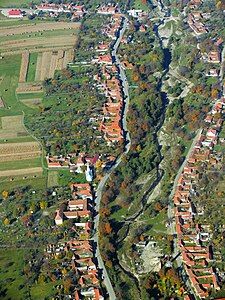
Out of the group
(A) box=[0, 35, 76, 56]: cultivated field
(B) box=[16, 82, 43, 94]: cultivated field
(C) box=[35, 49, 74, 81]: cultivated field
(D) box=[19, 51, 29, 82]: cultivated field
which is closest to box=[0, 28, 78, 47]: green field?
(A) box=[0, 35, 76, 56]: cultivated field

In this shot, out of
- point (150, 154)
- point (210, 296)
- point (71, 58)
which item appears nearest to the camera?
A: point (210, 296)

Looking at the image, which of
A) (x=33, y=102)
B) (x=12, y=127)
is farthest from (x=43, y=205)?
(x=33, y=102)

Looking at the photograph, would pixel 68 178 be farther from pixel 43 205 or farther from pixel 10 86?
pixel 10 86

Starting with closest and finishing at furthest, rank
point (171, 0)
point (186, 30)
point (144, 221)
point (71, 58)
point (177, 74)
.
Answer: point (144, 221), point (177, 74), point (71, 58), point (186, 30), point (171, 0)

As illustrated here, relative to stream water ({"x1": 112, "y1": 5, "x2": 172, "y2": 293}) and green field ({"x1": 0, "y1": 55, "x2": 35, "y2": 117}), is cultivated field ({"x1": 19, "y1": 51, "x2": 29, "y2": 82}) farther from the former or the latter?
stream water ({"x1": 112, "y1": 5, "x2": 172, "y2": 293})

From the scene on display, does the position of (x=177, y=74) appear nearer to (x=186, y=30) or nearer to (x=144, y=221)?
(x=186, y=30)

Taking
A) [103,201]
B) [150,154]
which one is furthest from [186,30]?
[103,201]
